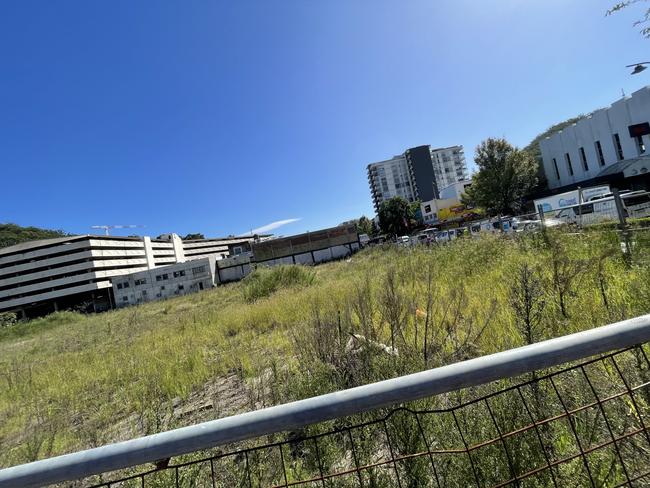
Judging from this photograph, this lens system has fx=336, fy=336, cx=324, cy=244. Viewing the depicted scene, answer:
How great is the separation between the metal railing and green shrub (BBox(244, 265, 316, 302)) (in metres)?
13.1

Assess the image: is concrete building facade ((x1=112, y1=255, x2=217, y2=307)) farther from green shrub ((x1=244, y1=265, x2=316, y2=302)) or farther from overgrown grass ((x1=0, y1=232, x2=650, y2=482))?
overgrown grass ((x1=0, y1=232, x2=650, y2=482))

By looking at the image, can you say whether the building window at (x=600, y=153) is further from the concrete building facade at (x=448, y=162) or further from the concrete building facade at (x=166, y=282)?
the concrete building facade at (x=448, y=162)

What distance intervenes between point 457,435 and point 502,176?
46001 mm

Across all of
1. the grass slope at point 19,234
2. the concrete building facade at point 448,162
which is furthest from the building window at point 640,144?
the grass slope at point 19,234

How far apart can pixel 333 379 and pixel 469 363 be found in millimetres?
2445

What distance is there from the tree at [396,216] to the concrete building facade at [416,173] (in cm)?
3335

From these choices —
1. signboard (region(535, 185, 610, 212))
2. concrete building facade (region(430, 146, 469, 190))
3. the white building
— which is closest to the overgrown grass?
signboard (region(535, 185, 610, 212))

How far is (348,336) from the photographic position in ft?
13.8

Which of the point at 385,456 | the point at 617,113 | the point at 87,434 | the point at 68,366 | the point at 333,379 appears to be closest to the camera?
the point at 385,456

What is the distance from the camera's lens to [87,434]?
3844mm

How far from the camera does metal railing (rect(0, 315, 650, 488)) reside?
113cm

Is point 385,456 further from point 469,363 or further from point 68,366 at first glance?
point 68,366

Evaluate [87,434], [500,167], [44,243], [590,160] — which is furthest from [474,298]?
[44,243]

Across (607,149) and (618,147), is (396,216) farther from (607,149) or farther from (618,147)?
(618,147)
